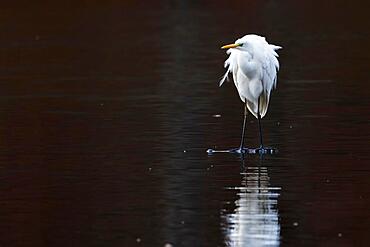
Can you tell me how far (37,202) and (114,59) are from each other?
55.0 feet

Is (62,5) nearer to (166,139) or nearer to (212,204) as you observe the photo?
(166,139)

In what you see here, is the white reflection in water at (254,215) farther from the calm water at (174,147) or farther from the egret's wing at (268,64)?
the egret's wing at (268,64)

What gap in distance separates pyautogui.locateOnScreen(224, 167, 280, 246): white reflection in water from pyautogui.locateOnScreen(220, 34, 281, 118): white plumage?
6.89 ft

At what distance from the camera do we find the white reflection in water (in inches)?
416

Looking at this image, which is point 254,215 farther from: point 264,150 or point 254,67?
point 254,67

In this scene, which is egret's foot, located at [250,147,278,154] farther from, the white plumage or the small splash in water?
the white plumage

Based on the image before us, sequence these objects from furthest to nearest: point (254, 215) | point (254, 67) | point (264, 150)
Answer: point (254, 67) < point (264, 150) < point (254, 215)

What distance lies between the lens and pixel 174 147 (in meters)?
15.8

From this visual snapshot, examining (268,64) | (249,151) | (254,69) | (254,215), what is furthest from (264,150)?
(254,215)

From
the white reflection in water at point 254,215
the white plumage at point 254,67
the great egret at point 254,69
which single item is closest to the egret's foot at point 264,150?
the great egret at point 254,69

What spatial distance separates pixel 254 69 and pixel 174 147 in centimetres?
131

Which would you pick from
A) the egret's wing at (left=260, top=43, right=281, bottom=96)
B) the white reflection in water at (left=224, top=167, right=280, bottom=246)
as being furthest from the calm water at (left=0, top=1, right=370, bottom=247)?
the egret's wing at (left=260, top=43, right=281, bottom=96)

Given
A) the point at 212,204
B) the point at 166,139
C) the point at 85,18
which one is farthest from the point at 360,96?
the point at 85,18

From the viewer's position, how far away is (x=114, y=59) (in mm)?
29078
